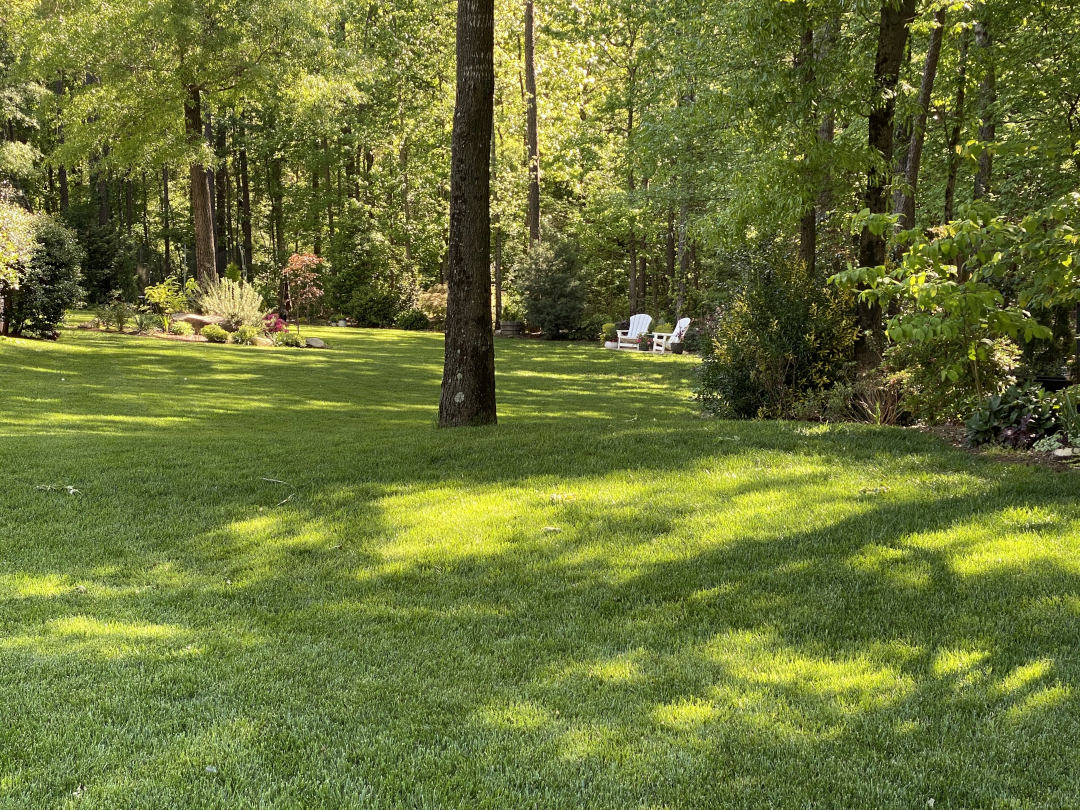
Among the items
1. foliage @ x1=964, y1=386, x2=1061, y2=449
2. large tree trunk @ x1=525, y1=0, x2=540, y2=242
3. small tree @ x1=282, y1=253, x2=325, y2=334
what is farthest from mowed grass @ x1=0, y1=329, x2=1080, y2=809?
large tree trunk @ x1=525, y1=0, x2=540, y2=242

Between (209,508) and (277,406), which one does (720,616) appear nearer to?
(209,508)

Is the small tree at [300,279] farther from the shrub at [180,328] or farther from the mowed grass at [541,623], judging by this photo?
the mowed grass at [541,623]

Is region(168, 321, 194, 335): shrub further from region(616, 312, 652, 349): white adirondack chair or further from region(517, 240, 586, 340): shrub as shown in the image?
region(616, 312, 652, 349): white adirondack chair

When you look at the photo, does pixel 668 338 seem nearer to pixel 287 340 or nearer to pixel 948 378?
pixel 287 340

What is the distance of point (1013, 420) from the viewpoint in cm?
602

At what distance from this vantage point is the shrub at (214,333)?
1727 cm

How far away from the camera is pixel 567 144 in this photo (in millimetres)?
24906

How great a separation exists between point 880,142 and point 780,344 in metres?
2.41

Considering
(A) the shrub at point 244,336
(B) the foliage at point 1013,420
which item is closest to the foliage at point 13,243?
(A) the shrub at point 244,336

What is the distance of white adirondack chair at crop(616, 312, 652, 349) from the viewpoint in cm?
2191

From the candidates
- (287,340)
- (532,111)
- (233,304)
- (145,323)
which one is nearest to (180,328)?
(145,323)

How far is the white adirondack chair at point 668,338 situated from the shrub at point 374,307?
1122 centimetres

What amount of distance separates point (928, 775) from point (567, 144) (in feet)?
79.9

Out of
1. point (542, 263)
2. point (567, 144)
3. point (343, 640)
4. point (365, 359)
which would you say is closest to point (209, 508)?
point (343, 640)
